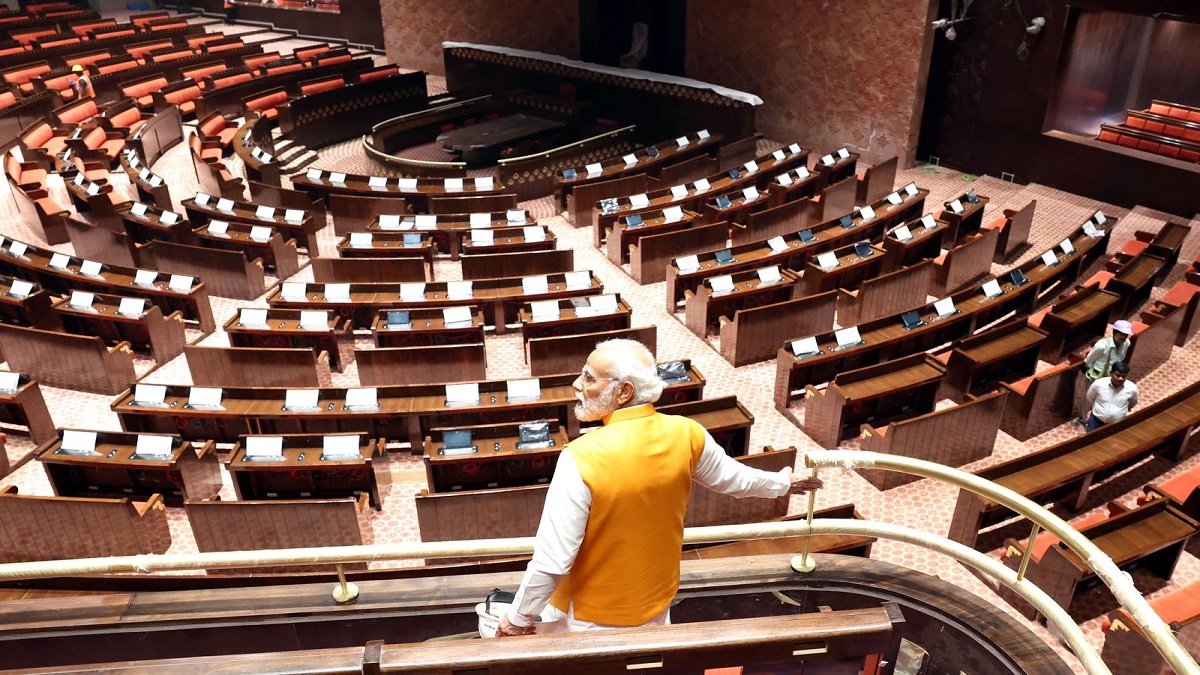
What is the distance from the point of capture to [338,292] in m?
7.30

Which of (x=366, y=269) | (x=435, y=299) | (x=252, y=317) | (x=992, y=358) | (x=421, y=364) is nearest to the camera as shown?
(x=992, y=358)

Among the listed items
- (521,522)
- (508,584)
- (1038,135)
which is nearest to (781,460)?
(521,522)

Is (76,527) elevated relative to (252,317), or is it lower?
lower

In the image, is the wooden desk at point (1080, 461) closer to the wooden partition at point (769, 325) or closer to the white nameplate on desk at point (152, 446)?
the wooden partition at point (769, 325)

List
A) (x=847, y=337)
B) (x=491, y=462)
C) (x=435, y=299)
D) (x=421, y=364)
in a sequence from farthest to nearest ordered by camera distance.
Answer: (x=435, y=299) → (x=421, y=364) → (x=847, y=337) → (x=491, y=462)

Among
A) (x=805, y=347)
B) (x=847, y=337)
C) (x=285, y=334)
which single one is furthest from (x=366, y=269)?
(x=847, y=337)

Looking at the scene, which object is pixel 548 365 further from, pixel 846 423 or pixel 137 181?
pixel 137 181

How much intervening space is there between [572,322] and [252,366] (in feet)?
8.21

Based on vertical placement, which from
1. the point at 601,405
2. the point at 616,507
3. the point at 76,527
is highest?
the point at 601,405

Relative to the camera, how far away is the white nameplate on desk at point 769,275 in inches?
288

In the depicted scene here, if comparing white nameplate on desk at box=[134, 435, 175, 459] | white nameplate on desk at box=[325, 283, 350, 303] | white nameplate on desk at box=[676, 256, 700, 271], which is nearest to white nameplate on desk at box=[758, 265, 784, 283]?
white nameplate on desk at box=[676, 256, 700, 271]

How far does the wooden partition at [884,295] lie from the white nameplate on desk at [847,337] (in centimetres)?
100

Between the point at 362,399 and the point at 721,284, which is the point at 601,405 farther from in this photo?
the point at 721,284

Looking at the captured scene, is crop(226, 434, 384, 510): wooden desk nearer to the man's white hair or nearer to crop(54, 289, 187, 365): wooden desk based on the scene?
crop(54, 289, 187, 365): wooden desk
